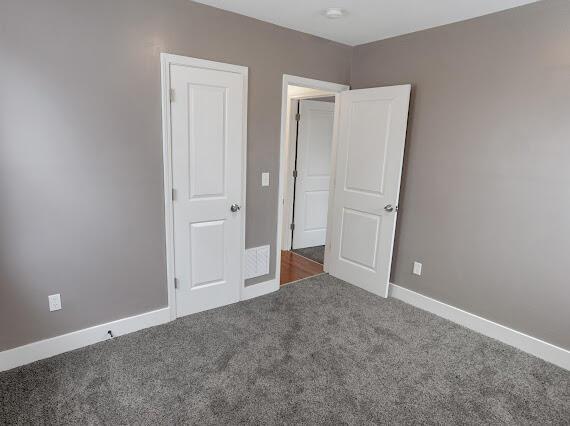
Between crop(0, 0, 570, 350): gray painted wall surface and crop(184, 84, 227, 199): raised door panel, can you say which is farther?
crop(184, 84, 227, 199): raised door panel

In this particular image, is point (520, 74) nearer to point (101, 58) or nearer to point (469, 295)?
point (469, 295)

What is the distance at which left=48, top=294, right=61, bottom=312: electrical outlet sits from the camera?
2268 mm

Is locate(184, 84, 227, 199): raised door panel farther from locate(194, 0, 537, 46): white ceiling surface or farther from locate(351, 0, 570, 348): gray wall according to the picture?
locate(351, 0, 570, 348): gray wall

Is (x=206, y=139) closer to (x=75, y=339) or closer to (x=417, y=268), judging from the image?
(x=75, y=339)

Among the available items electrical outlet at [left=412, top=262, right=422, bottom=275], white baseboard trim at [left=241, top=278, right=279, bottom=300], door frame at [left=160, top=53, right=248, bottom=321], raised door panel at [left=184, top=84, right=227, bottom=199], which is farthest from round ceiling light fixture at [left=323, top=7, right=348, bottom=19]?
white baseboard trim at [left=241, top=278, right=279, bottom=300]

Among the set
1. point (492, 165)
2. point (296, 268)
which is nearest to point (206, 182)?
point (296, 268)

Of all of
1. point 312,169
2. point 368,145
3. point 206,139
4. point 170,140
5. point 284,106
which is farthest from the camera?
point 312,169

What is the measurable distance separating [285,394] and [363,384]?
51cm

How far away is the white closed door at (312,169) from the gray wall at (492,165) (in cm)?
130

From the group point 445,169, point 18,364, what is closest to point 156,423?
point 18,364

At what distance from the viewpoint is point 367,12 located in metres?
2.59

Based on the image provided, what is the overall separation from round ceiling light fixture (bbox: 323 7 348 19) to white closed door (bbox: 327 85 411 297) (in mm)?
796

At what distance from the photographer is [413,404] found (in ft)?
6.55

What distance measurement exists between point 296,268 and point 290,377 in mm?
1952
